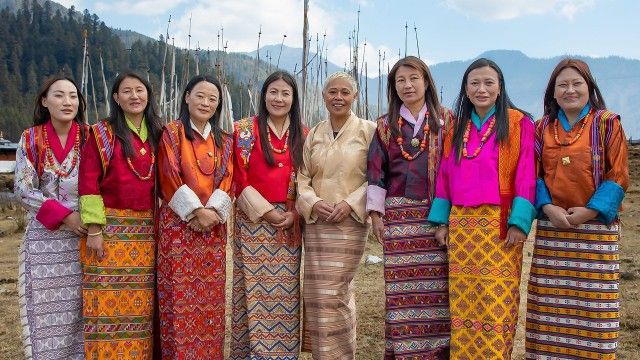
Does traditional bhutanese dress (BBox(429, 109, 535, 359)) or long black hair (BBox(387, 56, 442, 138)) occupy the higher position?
long black hair (BBox(387, 56, 442, 138))

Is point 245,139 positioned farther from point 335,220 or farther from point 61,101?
point 61,101

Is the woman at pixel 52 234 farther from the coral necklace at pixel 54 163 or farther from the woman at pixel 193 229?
the woman at pixel 193 229

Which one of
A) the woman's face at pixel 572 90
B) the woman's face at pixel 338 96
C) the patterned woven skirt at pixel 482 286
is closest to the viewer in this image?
the patterned woven skirt at pixel 482 286

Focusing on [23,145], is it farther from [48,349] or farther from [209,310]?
[209,310]

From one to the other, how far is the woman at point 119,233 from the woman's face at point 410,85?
1509 mm

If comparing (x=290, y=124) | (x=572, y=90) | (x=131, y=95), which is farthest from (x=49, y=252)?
(x=572, y=90)

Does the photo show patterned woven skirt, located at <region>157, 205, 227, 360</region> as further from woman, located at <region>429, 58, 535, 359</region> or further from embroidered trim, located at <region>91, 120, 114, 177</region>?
woman, located at <region>429, 58, 535, 359</region>

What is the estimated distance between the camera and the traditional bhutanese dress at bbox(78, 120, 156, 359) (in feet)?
11.2

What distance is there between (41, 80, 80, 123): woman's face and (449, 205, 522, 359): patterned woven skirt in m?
2.34

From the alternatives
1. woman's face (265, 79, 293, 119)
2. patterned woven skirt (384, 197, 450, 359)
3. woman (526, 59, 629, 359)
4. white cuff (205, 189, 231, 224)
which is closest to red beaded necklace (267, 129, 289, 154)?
woman's face (265, 79, 293, 119)

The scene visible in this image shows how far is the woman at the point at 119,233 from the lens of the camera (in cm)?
342

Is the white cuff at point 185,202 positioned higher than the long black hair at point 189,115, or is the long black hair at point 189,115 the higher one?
the long black hair at point 189,115

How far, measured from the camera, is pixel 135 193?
3475 millimetres

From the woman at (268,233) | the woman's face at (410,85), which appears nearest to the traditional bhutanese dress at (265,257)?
the woman at (268,233)
